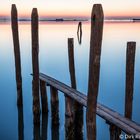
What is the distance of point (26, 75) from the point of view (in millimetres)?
19703

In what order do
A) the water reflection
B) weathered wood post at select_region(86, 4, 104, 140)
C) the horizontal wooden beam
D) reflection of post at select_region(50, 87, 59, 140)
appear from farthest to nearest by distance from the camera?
1. reflection of post at select_region(50, 87, 59, 140)
2. the water reflection
3. the horizontal wooden beam
4. weathered wood post at select_region(86, 4, 104, 140)

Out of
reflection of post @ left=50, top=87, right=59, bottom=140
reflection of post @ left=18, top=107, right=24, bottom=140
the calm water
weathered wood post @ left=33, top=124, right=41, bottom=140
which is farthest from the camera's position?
the calm water

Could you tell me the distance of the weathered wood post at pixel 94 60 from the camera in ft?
18.1

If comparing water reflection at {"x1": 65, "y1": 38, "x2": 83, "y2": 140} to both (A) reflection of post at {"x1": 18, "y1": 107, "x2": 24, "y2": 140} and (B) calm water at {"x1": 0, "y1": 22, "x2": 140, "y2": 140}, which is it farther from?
(A) reflection of post at {"x1": 18, "y1": 107, "x2": 24, "y2": 140}

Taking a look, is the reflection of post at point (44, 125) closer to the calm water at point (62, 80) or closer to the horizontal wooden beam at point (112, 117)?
the calm water at point (62, 80)

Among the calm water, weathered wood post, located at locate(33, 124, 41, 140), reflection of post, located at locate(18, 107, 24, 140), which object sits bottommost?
the calm water

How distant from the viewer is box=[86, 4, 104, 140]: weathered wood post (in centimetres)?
551

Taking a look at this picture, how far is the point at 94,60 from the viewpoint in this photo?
223 inches

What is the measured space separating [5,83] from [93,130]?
1192 cm

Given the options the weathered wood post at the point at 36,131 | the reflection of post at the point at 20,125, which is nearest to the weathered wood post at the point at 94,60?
the weathered wood post at the point at 36,131

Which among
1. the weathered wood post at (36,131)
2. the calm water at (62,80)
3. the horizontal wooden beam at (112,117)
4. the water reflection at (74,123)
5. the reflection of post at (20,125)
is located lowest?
the calm water at (62,80)

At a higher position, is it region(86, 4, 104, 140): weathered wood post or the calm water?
region(86, 4, 104, 140): weathered wood post

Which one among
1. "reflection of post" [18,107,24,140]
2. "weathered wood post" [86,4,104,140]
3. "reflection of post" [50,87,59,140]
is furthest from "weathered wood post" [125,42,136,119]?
"reflection of post" [18,107,24,140]

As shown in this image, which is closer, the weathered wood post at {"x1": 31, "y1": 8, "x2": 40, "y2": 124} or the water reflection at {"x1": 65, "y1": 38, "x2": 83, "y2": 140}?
the water reflection at {"x1": 65, "y1": 38, "x2": 83, "y2": 140}
